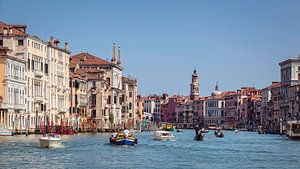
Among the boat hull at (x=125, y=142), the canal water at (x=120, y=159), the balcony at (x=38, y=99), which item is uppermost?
the balcony at (x=38, y=99)

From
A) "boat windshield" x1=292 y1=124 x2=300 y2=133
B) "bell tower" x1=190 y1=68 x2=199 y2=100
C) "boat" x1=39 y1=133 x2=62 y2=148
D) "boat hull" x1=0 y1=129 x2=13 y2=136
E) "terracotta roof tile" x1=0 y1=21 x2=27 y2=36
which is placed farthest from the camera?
"bell tower" x1=190 y1=68 x2=199 y2=100

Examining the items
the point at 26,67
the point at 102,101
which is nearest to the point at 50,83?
the point at 26,67

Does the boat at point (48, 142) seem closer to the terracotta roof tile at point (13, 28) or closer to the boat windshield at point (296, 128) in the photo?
the terracotta roof tile at point (13, 28)

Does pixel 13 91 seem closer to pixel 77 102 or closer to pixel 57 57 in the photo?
pixel 57 57

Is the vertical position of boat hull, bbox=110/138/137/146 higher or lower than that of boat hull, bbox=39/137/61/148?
lower

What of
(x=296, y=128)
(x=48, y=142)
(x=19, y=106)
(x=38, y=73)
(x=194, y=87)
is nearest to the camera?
(x=48, y=142)

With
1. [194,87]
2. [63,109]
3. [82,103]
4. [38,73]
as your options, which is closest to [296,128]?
[63,109]

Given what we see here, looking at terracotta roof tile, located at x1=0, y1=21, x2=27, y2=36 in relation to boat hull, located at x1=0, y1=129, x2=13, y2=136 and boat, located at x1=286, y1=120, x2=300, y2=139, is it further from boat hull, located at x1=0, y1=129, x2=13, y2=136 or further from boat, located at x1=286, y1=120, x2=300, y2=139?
boat, located at x1=286, y1=120, x2=300, y2=139

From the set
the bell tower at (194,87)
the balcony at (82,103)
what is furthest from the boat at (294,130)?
the bell tower at (194,87)

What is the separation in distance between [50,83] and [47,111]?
2470mm

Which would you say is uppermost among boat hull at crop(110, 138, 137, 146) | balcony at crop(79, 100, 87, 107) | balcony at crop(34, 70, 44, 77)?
balcony at crop(34, 70, 44, 77)

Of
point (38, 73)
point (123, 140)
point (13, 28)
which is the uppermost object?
point (13, 28)

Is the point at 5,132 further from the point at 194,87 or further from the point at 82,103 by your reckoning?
the point at 194,87

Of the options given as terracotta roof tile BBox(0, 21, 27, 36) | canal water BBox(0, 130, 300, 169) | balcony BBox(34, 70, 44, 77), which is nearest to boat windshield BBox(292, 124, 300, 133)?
balcony BBox(34, 70, 44, 77)
